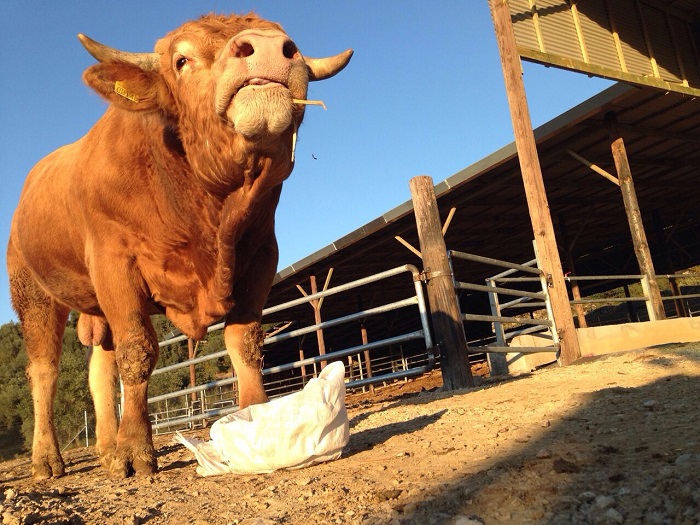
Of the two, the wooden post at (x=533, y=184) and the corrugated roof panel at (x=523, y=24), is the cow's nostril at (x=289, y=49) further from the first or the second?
the corrugated roof panel at (x=523, y=24)

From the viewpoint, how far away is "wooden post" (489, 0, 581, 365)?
828 centimetres

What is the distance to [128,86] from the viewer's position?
3.56m

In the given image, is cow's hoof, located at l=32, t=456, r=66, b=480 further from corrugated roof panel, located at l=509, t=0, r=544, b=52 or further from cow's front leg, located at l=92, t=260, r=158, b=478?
corrugated roof panel, located at l=509, t=0, r=544, b=52

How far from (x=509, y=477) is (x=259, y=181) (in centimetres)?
199

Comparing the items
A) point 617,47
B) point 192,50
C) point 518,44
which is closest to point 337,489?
point 192,50

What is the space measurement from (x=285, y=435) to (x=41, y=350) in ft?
9.80

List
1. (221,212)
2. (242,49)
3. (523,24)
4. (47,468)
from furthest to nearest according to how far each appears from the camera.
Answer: (523,24) → (47,468) → (221,212) → (242,49)

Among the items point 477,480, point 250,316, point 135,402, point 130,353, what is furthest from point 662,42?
point 477,480

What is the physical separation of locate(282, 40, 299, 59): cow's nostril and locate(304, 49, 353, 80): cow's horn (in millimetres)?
680

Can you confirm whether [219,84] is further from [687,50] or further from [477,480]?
[687,50]

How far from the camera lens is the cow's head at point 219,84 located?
3.00 meters

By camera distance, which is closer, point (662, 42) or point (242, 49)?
point (242, 49)

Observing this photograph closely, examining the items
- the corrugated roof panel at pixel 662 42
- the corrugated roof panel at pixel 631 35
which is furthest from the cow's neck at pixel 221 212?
the corrugated roof panel at pixel 662 42

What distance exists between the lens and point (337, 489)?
2318 mm
